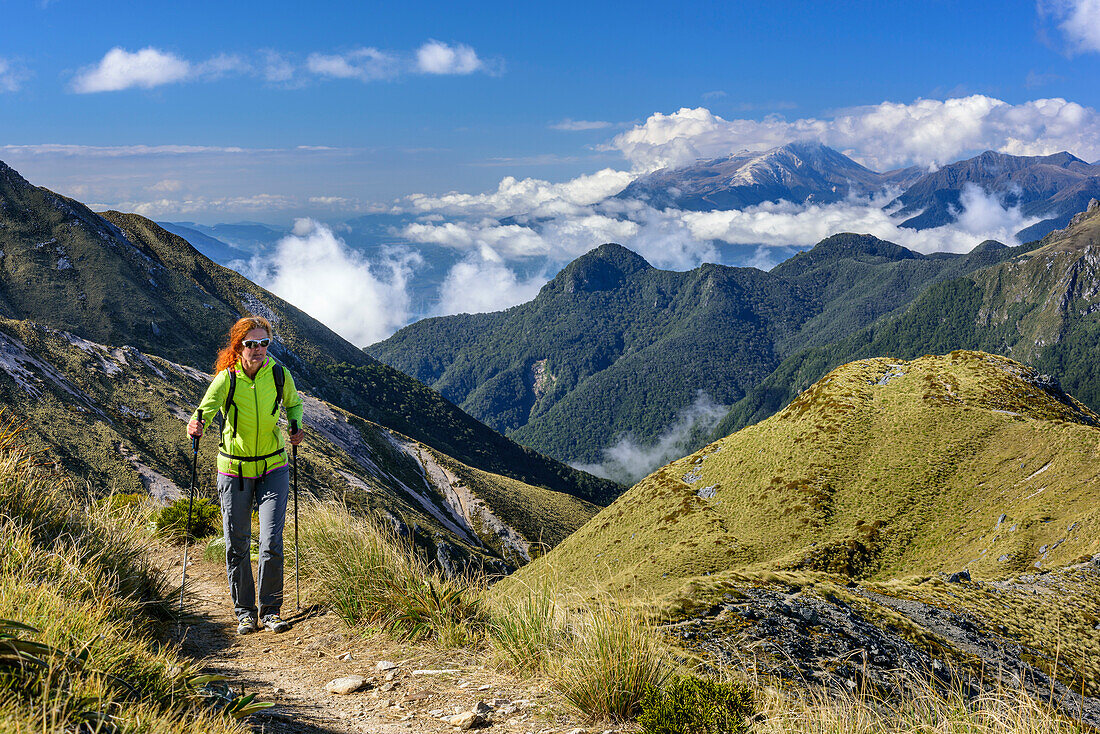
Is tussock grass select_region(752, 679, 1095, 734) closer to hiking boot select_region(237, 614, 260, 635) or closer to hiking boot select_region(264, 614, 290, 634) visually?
hiking boot select_region(264, 614, 290, 634)

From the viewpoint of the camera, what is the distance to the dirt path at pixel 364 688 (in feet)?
17.3

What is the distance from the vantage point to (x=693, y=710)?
16.1ft

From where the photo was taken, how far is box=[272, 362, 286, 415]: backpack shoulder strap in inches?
336

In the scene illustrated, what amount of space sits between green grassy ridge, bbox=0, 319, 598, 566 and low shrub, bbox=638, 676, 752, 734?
2156 cm

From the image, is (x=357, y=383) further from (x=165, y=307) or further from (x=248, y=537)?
(x=248, y=537)

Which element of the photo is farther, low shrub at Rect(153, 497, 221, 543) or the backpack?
low shrub at Rect(153, 497, 221, 543)

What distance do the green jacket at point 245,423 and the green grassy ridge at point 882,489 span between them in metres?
20.7

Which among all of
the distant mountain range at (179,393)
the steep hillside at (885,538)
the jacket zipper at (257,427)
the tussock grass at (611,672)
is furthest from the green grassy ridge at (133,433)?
the tussock grass at (611,672)

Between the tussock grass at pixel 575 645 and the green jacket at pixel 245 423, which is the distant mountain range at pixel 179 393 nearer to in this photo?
the tussock grass at pixel 575 645

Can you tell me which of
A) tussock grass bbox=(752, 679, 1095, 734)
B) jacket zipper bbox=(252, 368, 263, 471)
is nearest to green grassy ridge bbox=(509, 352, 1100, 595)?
jacket zipper bbox=(252, 368, 263, 471)

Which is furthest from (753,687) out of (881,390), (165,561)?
(881,390)

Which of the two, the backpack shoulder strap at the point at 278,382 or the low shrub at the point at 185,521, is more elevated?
the backpack shoulder strap at the point at 278,382

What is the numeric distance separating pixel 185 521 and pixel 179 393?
58.8 metres

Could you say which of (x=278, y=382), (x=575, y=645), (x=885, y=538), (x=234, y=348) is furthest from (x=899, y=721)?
(x=885, y=538)
